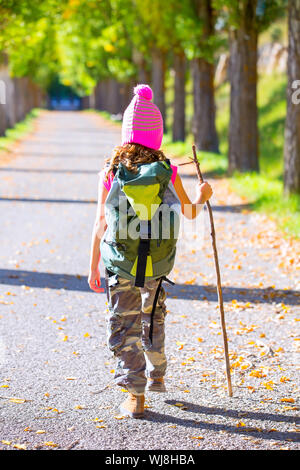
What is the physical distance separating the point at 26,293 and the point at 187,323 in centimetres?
184

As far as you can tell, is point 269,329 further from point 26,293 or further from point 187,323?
point 26,293

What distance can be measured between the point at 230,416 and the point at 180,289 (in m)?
3.47

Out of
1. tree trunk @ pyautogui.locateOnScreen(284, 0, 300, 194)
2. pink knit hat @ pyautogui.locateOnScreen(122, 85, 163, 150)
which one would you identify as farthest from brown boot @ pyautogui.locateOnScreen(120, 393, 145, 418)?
tree trunk @ pyautogui.locateOnScreen(284, 0, 300, 194)

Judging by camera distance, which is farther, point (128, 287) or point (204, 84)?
point (204, 84)

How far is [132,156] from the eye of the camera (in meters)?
4.23

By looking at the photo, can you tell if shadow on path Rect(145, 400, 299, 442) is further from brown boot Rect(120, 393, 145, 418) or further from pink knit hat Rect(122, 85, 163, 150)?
pink knit hat Rect(122, 85, 163, 150)

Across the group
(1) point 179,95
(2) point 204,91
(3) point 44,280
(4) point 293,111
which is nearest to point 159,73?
(1) point 179,95

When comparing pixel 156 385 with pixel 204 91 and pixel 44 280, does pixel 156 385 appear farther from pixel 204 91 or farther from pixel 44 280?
pixel 204 91

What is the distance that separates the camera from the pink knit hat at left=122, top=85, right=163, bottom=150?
4.27 meters

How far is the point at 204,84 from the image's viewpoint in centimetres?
2177

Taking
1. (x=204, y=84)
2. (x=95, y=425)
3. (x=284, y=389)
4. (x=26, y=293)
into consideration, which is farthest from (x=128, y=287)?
(x=204, y=84)

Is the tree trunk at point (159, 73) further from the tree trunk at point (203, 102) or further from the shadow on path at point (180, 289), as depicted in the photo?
the shadow on path at point (180, 289)

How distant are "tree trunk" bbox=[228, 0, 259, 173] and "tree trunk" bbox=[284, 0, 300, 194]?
14.8 ft

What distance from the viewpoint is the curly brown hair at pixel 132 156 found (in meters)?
4.20
